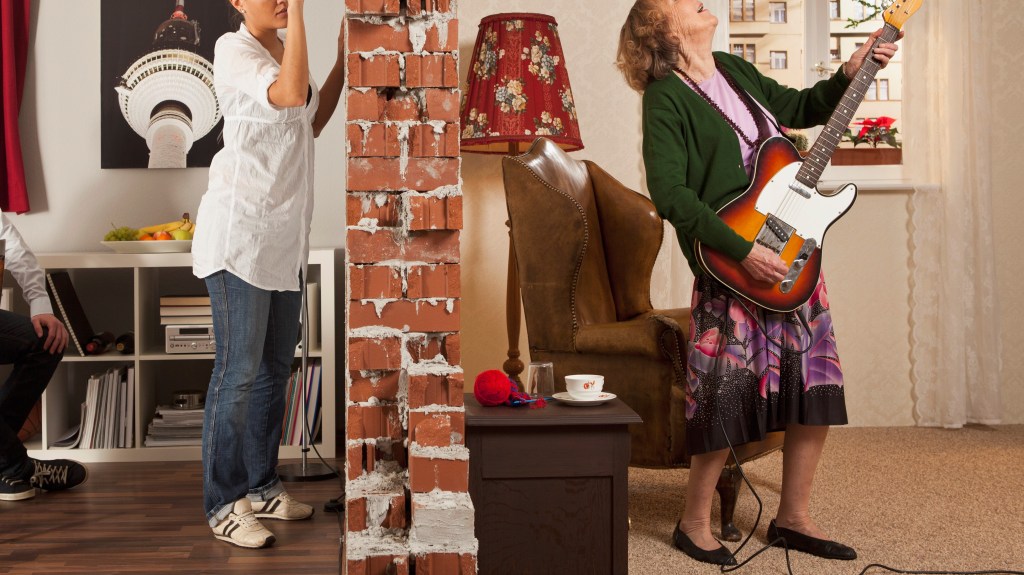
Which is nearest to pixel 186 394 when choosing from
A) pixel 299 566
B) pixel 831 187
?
pixel 299 566

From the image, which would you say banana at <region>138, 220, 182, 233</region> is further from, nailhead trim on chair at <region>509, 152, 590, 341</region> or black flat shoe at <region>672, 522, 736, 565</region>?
black flat shoe at <region>672, 522, 736, 565</region>

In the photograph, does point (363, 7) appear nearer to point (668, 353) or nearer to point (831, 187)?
point (668, 353)

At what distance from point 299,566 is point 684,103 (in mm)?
1356

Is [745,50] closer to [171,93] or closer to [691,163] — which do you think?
[691,163]

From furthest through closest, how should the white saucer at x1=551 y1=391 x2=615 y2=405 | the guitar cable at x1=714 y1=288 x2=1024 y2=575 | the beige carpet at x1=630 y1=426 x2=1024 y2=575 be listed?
the beige carpet at x1=630 y1=426 x2=1024 y2=575 → the guitar cable at x1=714 y1=288 x2=1024 y2=575 → the white saucer at x1=551 y1=391 x2=615 y2=405

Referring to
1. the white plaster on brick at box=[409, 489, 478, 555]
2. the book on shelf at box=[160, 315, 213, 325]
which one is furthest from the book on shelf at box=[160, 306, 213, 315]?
the white plaster on brick at box=[409, 489, 478, 555]

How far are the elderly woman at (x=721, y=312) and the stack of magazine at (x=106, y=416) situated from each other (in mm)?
2054

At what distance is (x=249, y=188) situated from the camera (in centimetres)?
214

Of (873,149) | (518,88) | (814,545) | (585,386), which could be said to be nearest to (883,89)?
(873,149)

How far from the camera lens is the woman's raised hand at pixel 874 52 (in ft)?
6.59

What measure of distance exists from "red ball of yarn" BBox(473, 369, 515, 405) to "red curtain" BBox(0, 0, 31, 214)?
8.39 ft

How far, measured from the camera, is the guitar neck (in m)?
2.03

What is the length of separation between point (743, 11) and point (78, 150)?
272cm

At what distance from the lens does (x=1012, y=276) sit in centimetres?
371
